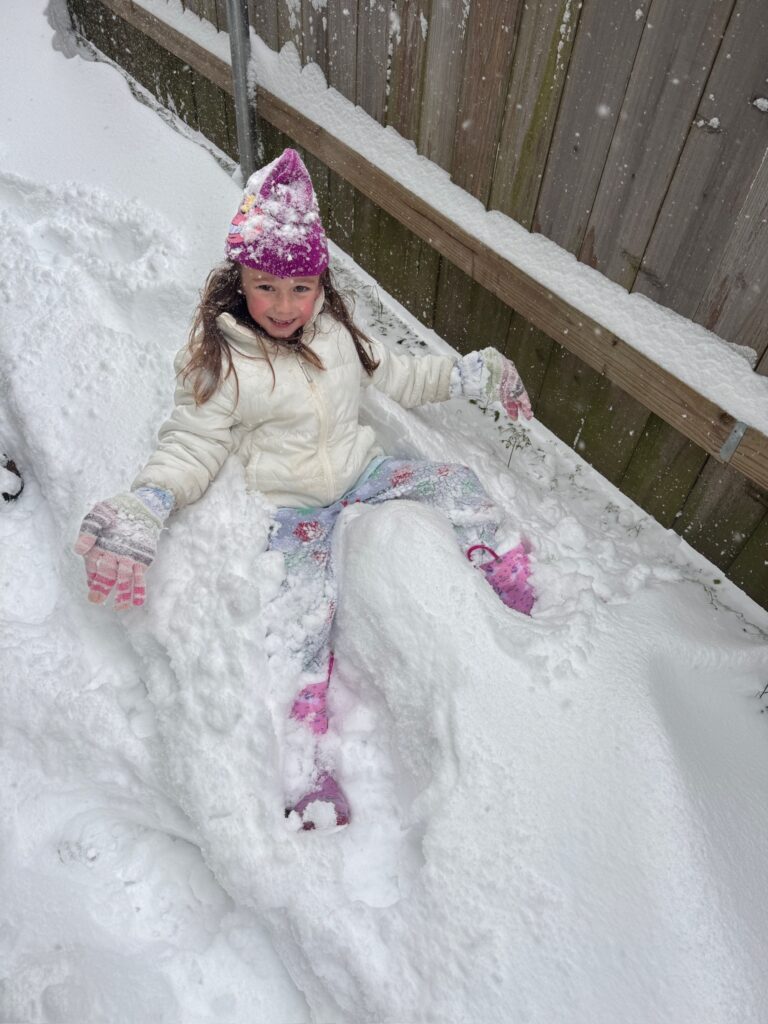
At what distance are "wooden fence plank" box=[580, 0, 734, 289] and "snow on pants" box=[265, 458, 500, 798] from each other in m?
0.86

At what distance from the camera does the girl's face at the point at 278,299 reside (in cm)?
183

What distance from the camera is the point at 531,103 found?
2258 millimetres

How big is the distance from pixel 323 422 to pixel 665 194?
1.18 meters

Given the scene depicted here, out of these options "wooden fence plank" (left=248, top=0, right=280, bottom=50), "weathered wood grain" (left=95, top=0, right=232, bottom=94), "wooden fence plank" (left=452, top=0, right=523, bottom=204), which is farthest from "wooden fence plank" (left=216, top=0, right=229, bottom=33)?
"wooden fence plank" (left=452, top=0, right=523, bottom=204)

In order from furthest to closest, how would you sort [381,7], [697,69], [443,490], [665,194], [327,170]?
1. [327,170]
2. [381,7]
3. [443,490]
4. [665,194]
5. [697,69]

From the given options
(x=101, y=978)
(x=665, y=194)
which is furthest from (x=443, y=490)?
(x=101, y=978)

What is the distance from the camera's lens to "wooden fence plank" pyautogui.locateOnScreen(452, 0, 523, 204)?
2230 millimetres

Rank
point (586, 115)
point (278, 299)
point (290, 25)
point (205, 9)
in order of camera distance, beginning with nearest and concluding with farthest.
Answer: point (278, 299) → point (586, 115) → point (290, 25) → point (205, 9)

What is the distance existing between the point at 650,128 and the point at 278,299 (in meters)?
1.15

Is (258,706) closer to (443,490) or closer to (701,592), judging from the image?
(443,490)

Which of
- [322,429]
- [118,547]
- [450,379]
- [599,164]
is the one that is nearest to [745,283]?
[599,164]

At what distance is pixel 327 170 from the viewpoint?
335 centimetres

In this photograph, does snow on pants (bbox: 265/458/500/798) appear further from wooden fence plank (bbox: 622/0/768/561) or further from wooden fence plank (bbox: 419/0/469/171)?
wooden fence plank (bbox: 419/0/469/171)

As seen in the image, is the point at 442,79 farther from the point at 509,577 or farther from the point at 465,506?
the point at 509,577
